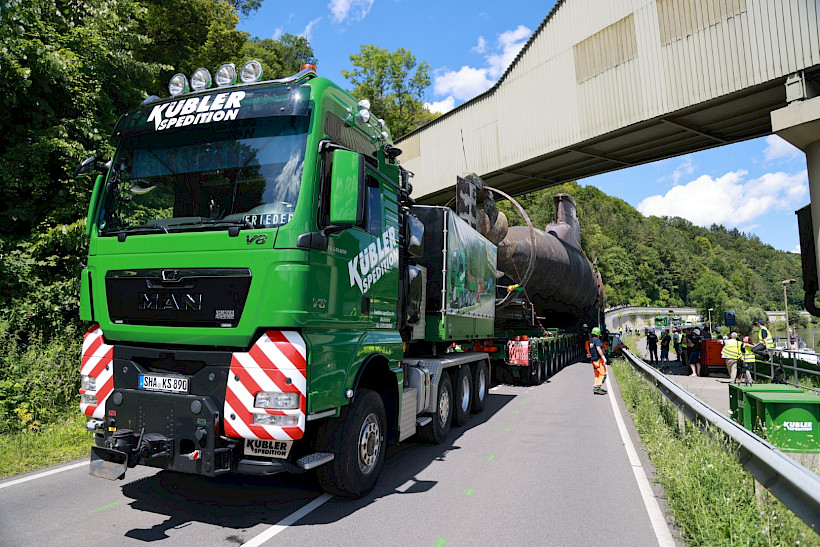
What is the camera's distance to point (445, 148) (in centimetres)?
2227

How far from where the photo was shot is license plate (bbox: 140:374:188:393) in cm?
438

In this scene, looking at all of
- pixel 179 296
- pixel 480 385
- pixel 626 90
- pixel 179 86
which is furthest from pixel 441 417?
pixel 626 90

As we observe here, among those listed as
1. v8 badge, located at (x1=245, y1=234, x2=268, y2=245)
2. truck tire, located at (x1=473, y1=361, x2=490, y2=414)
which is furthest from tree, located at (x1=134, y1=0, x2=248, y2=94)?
v8 badge, located at (x1=245, y1=234, x2=268, y2=245)

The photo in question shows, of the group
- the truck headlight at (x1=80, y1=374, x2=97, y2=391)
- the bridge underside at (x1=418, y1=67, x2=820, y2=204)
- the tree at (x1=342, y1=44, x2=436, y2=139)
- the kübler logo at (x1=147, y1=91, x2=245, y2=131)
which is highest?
the tree at (x1=342, y1=44, x2=436, y2=139)

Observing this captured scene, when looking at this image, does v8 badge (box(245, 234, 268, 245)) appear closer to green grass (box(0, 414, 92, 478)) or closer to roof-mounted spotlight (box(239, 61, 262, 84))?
roof-mounted spotlight (box(239, 61, 262, 84))

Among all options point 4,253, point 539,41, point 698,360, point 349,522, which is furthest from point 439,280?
point 698,360

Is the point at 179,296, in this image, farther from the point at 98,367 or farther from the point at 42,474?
the point at 42,474

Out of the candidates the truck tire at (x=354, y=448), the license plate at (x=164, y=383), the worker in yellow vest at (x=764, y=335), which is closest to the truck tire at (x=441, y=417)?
the truck tire at (x=354, y=448)

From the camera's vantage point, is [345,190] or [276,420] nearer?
[276,420]

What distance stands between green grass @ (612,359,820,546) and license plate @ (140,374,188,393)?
416 centimetres

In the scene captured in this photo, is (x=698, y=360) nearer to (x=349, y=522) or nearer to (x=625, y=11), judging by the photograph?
(x=625, y=11)

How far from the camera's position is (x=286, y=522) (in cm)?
452

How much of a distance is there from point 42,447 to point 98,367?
281cm

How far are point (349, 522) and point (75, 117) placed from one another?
978 centimetres
